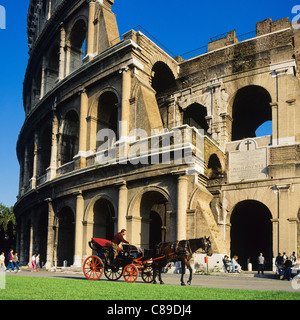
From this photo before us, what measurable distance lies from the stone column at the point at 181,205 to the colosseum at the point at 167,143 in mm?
43

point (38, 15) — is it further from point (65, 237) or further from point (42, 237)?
point (65, 237)

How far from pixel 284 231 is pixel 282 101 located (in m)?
6.37

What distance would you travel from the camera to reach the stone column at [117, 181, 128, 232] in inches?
757

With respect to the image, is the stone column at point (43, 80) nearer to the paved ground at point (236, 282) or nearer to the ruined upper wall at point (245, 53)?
the ruined upper wall at point (245, 53)

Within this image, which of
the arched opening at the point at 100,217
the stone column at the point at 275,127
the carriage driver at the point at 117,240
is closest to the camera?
the carriage driver at the point at 117,240

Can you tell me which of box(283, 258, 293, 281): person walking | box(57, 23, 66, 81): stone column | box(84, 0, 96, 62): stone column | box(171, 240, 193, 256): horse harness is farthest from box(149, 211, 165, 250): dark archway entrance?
box(171, 240, 193, 256): horse harness

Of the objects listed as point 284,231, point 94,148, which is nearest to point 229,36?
point 94,148

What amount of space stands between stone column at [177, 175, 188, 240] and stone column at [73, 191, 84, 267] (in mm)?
6976

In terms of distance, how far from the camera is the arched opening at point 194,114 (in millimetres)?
24719

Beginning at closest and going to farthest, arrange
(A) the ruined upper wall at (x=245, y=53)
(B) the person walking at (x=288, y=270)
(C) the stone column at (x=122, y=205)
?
(B) the person walking at (x=288, y=270) → (C) the stone column at (x=122, y=205) → (A) the ruined upper wall at (x=245, y=53)

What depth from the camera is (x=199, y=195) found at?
56.8ft

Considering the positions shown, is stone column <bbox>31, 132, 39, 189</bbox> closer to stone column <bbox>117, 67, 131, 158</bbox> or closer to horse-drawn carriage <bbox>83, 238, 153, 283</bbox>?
stone column <bbox>117, 67, 131, 158</bbox>

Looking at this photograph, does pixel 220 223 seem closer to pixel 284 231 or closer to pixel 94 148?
pixel 284 231

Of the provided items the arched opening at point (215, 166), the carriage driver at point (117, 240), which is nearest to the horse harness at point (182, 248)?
the carriage driver at point (117, 240)
